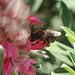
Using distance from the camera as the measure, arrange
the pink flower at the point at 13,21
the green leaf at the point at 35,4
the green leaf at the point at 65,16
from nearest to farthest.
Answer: the pink flower at the point at 13,21 < the green leaf at the point at 65,16 < the green leaf at the point at 35,4

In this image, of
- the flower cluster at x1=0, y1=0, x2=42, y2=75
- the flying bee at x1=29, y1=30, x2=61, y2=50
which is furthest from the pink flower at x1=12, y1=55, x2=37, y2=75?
the flying bee at x1=29, y1=30, x2=61, y2=50

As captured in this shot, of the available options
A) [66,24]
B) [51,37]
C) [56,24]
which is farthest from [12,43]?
[56,24]

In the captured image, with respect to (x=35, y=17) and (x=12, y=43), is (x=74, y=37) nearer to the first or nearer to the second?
(x=35, y=17)

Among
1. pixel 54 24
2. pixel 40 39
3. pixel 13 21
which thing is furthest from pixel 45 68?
pixel 54 24

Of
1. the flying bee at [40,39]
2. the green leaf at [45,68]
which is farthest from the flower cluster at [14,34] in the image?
the green leaf at [45,68]

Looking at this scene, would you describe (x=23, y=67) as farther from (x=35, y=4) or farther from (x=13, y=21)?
(x=35, y=4)

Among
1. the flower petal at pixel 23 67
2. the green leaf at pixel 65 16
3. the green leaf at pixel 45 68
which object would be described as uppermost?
the green leaf at pixel 65 16

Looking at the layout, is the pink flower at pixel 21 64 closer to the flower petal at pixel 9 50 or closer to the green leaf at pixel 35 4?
the flower petal at pixel 9 50
